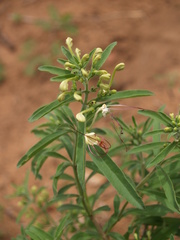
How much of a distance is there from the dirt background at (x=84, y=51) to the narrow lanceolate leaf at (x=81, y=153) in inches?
103

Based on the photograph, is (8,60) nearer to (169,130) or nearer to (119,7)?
(119,7)

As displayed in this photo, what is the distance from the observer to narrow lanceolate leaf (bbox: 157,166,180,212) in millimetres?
1949

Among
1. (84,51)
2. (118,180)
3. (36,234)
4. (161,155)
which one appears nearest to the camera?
(118,180)

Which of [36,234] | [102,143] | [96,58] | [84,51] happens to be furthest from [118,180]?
[84,51]

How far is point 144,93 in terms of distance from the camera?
2.07 m

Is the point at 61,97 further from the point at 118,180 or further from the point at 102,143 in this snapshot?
the point at 118,180

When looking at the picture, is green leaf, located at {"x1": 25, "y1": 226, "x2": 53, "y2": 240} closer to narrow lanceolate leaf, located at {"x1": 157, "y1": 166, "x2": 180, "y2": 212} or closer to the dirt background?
narrow lanceolate leaf, located at {"x1": 157, "y1": 166, "x2": 180, "y2": 212}

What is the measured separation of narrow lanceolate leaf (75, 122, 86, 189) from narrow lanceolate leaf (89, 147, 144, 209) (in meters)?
0.07

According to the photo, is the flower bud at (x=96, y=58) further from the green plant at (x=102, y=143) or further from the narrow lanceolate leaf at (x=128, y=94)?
the narrow lanceolate leaf at (x=128, y=94)

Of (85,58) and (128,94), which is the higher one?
(85,58)

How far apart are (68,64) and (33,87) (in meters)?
4.40

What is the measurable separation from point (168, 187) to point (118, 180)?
12.5 inches

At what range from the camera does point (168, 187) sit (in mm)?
1995

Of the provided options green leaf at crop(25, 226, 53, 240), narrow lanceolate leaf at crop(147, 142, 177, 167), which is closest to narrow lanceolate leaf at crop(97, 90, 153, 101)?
narrow lanceolate leaf at crop(147, 142, 177, 167)
